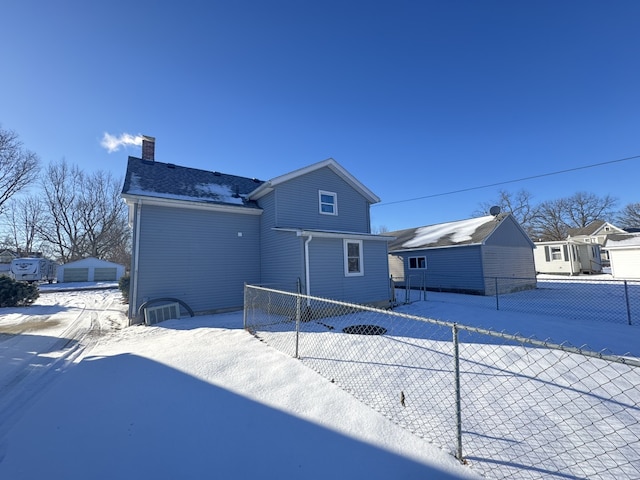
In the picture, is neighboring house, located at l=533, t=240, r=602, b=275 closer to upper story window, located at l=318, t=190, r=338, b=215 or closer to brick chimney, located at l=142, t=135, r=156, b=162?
upper story window, located at l=318, t=190, r=338, b=215

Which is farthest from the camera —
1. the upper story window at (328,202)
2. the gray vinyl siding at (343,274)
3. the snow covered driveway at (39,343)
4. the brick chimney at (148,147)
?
the brick chimney at (148,147)

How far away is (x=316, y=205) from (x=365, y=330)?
6.00 metres

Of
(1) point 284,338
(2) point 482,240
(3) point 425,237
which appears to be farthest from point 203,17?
(3) point 425,237

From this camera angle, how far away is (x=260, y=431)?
109 inches

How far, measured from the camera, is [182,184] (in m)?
11.2

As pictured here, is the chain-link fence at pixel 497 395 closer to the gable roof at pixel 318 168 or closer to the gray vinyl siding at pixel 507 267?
the gable roof at pixel 318 168

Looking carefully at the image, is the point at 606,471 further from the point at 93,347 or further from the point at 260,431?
the point at 93,347

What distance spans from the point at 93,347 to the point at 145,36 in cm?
881

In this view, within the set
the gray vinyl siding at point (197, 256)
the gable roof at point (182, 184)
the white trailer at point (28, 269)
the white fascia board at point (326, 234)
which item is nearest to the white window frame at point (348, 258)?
the white fascia board at point (326, 234)

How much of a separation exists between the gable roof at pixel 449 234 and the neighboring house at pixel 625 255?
11079mm

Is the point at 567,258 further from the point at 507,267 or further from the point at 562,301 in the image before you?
the point at 562,301

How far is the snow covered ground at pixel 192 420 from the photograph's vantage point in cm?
230

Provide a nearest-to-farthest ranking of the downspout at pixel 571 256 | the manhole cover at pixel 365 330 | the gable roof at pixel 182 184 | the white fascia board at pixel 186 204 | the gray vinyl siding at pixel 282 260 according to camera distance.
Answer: the manhole cover at pixel 365 330 → the white fascia board at pixel 186 204 → the gray vinyl siding at pixel 282 260 → the gable roof at pixel 182 184 → the downspout at pixel 571 256

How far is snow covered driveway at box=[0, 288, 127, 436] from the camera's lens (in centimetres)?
396
